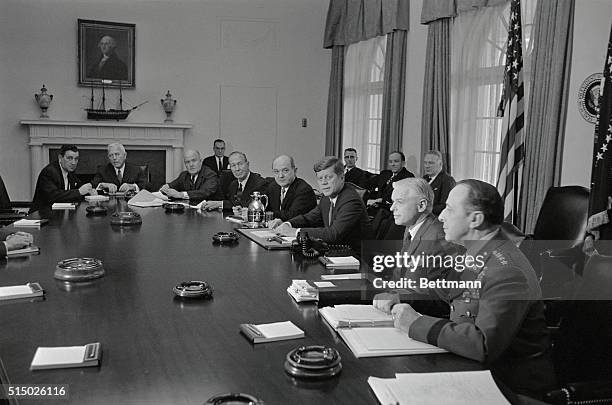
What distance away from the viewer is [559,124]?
523 centimetres

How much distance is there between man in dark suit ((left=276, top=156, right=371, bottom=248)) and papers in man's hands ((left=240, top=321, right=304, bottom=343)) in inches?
79.1

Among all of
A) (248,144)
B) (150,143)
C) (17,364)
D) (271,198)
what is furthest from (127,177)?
(17,364)

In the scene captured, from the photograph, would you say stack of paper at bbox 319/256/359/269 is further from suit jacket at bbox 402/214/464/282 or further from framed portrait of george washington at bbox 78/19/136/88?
framed portrait of george washington at bbox 78/19/136/88

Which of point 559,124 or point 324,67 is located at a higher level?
point 324,67

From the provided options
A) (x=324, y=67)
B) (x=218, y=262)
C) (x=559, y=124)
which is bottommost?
(x=218, y=262)

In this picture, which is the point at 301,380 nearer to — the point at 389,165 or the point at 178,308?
the point at 178,308

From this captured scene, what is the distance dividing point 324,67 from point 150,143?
330 centimetres

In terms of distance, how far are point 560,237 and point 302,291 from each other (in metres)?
2.79

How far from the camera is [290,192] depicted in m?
5.42

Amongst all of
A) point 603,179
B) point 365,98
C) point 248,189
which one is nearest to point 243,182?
point 248,189

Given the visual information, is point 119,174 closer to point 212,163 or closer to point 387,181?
point 212,163

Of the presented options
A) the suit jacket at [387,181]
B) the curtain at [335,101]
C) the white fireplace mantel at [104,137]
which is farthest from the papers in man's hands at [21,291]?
the curtain at [335,101]

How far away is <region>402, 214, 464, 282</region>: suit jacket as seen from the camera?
2836mm

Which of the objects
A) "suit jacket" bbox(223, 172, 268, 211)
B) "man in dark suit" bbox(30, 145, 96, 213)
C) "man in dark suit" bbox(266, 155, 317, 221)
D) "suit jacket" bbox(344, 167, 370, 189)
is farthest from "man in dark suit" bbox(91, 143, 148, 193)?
"suit jacket" bbox(344, 167, 370, 189)
